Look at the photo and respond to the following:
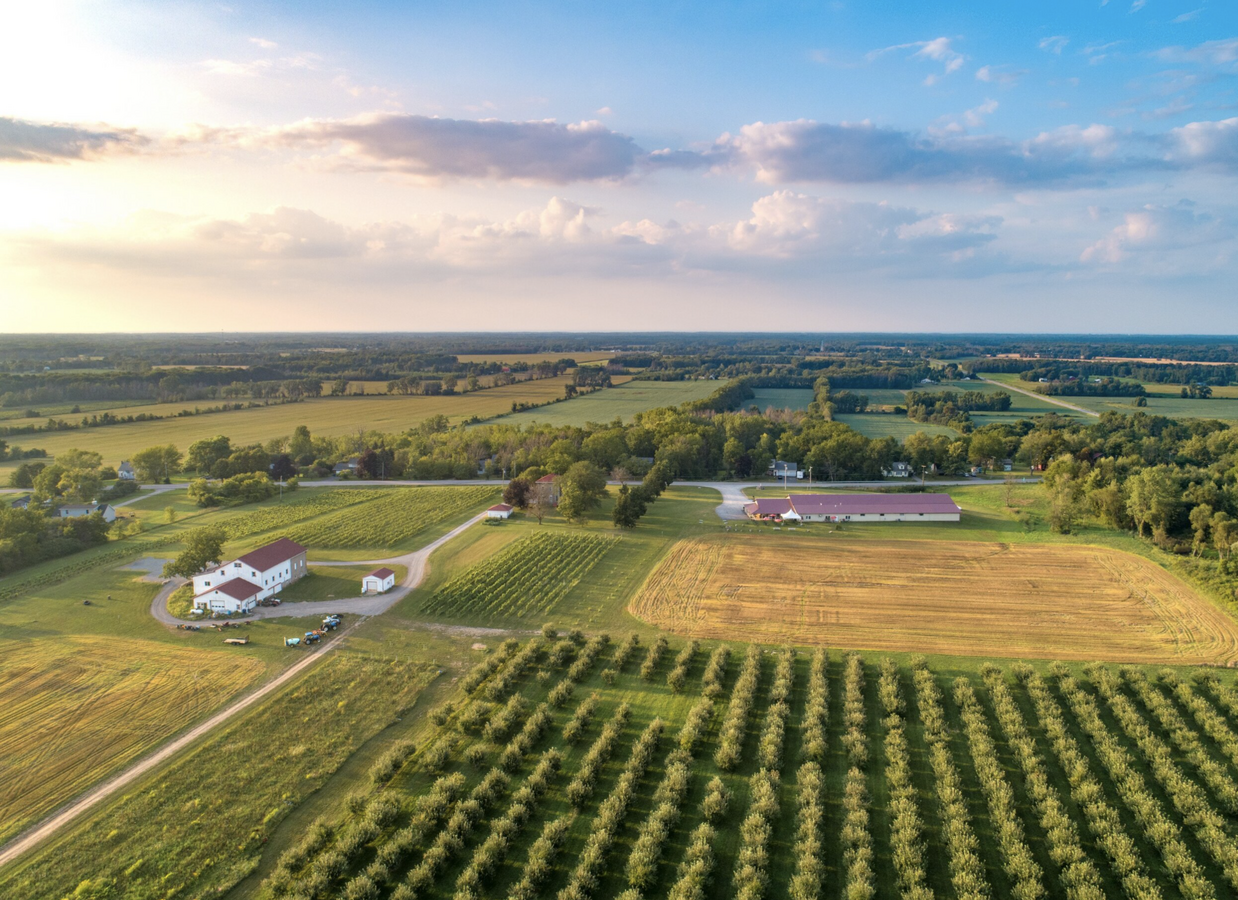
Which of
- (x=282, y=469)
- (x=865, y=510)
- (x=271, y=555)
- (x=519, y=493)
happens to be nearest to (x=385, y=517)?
(x=519, y=493)

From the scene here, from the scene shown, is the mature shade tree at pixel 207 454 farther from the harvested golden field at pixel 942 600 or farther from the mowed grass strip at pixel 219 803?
the harvested golden field at pixel 942 600

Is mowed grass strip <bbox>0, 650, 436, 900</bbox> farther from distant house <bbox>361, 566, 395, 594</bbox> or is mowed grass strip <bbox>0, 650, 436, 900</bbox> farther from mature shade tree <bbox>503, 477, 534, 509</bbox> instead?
mature shade tree <bbox>503, 477, 534, 509</bbox>

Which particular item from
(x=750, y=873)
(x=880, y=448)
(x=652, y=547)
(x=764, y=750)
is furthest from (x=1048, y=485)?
(x=750, y=873)

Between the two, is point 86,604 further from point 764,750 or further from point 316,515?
point 764,750

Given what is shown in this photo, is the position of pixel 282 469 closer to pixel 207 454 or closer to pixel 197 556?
pixel 207 454

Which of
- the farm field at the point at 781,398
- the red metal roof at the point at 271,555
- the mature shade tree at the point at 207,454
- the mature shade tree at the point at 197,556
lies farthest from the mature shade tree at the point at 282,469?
the farm field at the point at 781,398

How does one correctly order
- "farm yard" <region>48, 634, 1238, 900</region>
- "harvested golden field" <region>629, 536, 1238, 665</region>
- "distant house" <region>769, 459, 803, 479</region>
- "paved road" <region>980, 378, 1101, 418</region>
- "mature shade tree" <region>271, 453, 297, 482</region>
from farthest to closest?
1. "paved road" <region>980, 378, 1101, 418</region>
2. "distant house" <region>769, 459, 803, 479</region>
3. "mature shade tree" <region>271, 453, 297, 482</region>
4. "harvested golden field" <region>629, 536, 1238, 665</region>
5. "farm yard" <region>48, 634, 1238, 900</region>

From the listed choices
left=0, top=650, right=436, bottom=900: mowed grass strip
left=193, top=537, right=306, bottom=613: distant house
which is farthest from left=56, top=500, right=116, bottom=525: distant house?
left=0, top=650, right=436, bottom=900: mowed grass strip
